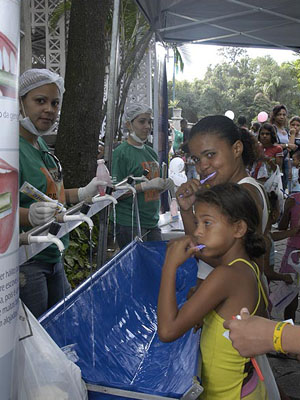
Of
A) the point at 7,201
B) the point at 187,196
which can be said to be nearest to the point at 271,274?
the point at 187,196

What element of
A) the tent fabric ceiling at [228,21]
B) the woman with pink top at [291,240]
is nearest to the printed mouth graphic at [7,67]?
the woman with pink top at [291,240]

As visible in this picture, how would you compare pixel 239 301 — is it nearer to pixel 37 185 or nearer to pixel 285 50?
pixel 37 185

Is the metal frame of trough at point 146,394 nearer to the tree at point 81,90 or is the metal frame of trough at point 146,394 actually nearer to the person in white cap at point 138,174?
the person in white cap at point 138,174

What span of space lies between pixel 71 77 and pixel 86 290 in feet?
11.3

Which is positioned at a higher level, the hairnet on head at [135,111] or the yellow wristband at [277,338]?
the hairnet on head at [135,111]

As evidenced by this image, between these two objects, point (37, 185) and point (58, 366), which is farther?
point (37, 185)

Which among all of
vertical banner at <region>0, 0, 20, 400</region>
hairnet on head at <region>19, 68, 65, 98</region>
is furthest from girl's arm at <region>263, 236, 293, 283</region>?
vertical banner at <region>0, 0, 20, 400</region>

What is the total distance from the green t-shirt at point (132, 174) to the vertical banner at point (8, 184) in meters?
2.53

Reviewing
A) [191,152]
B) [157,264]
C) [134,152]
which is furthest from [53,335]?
[134,152]

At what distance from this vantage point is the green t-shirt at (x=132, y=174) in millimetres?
3756

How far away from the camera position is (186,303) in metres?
1.58

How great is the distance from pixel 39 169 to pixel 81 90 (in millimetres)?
3138

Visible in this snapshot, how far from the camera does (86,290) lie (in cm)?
233

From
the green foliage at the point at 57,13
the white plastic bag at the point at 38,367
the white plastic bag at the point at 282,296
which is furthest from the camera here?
the green foliage at the point at 57,13
